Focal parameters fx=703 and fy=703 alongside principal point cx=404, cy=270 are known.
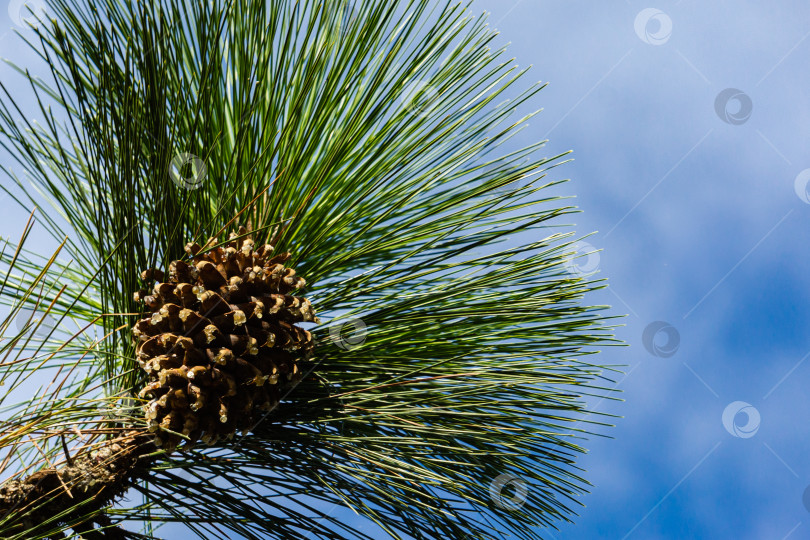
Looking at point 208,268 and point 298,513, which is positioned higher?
point 208,268

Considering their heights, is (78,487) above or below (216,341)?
below

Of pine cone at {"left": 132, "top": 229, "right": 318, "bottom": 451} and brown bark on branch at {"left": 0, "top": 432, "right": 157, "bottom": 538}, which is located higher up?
pine cone at {"left": 132, "top": 229, "right": 318, "bottom": 451}

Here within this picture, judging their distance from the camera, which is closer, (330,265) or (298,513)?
(298,513)

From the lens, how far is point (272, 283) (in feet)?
3.70

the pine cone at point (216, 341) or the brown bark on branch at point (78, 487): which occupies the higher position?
the pine cone at point (216, 341)

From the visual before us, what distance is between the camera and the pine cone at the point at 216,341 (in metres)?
1.04

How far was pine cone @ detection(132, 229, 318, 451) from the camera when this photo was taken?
3.40ft

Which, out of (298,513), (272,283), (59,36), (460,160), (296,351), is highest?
(59,36)

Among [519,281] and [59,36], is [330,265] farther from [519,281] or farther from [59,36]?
[59,36]

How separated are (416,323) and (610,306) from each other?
39cm

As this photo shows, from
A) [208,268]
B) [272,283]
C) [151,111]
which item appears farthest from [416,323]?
[151,111]

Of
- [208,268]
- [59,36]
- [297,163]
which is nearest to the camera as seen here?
[59,36]

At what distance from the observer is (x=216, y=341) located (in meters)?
1.07

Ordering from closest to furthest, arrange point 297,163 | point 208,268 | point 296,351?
point 208,268, point 296,351, point 297,163
